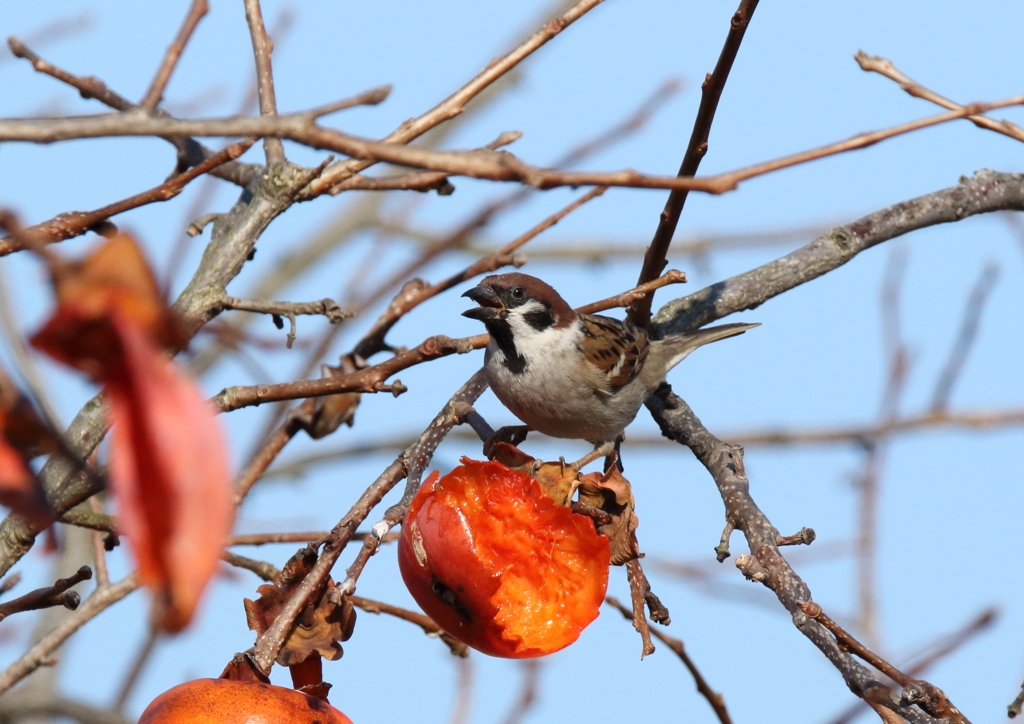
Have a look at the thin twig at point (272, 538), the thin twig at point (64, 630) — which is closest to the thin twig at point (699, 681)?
the thin twig at point (272, 538)

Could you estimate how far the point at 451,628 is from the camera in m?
2.70

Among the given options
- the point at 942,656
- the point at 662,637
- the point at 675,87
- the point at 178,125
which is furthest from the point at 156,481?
the point at 675,87

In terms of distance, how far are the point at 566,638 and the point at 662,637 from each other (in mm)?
301

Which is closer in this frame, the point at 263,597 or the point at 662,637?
the point at 263,597

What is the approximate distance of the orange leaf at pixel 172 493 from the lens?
705 millimetres

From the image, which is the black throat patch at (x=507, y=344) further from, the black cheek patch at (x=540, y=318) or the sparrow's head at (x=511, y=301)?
the black cheek patch at (x=540, y=318)

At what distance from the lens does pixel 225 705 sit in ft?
6.20

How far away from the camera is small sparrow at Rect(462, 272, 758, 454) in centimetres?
445

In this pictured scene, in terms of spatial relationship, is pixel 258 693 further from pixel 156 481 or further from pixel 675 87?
pixel 675 87

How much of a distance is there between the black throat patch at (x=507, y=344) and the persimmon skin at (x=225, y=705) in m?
2.57

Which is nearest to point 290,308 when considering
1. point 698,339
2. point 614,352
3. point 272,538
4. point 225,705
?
point 272,538

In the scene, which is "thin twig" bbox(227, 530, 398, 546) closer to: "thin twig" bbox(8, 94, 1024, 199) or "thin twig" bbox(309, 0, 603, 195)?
"thin twig" bbox(309, 0, 603, 195)

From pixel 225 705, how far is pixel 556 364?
2797 millimetres

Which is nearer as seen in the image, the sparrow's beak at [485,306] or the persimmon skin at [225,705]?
the persimmon skin at [225,705]
